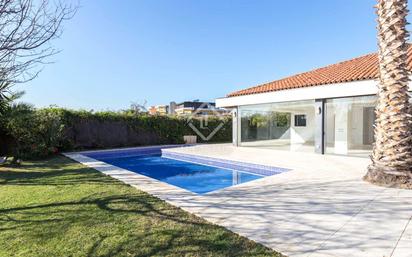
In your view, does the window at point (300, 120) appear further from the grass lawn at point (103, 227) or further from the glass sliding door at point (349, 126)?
the grass lawn at point (103, 227)

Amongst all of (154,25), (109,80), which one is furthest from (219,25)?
(109,80)

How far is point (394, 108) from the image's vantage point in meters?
8.34

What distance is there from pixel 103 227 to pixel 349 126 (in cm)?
1566

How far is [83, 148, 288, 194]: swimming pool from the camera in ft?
37.5

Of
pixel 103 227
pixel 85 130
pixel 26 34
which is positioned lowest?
pixel 103 227

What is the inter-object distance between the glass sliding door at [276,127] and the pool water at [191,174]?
6730 mm

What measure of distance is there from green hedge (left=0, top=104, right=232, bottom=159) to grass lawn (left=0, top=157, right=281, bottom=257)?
9003 mm

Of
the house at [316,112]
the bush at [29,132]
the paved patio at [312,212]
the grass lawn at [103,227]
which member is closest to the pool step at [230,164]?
the paved patio at [312,212]

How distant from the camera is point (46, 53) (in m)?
5.02

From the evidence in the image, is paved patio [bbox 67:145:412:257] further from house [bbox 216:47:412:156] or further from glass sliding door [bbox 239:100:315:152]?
glass sliding door [bbox 239:100:315:152]

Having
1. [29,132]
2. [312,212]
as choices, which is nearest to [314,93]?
[312,212]

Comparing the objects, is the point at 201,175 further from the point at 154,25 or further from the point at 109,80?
the point at 109,80

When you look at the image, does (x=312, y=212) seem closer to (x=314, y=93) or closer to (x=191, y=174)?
(x=191, y=174)

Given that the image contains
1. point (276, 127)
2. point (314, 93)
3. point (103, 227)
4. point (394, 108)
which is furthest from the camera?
point (276, 127)
